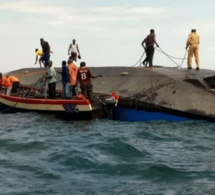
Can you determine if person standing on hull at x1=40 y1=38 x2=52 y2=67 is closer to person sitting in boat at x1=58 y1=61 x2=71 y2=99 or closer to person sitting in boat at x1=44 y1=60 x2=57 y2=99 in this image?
person sitting in boat at x1=58 y1=61 x2=71 y2=99

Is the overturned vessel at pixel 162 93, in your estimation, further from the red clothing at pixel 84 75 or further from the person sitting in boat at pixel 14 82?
the person sitting in boat at pixel 14 82

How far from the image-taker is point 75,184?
913cm

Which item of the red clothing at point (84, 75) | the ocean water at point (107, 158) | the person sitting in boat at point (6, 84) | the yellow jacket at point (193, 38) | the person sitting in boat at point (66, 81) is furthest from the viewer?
the person sitting in boat at point (6, 84)

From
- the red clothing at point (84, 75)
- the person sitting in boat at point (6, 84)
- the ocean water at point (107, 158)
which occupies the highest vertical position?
the red clothing at point (84, 75)

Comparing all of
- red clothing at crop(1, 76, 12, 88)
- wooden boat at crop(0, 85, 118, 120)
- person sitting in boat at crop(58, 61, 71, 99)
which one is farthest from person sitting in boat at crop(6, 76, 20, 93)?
person sitting in boat at crop(58, 61, 71, 99)

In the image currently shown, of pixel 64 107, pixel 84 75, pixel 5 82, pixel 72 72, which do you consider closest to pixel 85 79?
pixel 84 75

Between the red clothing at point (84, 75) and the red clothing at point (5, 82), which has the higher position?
the red clothing at point (84, 75)

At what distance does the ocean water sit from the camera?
8.94 meters

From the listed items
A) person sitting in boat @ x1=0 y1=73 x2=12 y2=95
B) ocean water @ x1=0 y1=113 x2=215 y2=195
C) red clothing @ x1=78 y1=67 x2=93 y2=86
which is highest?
red clothing @ x1=78 y1=67 x2=93 y2=86

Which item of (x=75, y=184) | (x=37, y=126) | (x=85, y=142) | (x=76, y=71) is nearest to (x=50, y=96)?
(x=76, y=71)

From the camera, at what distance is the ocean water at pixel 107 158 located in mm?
8938

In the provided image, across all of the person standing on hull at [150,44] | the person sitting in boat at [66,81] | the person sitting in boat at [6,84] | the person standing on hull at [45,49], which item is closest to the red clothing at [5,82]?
the person sitting in boat at [6,84]

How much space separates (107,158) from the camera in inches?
441

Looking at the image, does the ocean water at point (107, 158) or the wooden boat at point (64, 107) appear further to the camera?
the wooden boat at point (64, 107)
